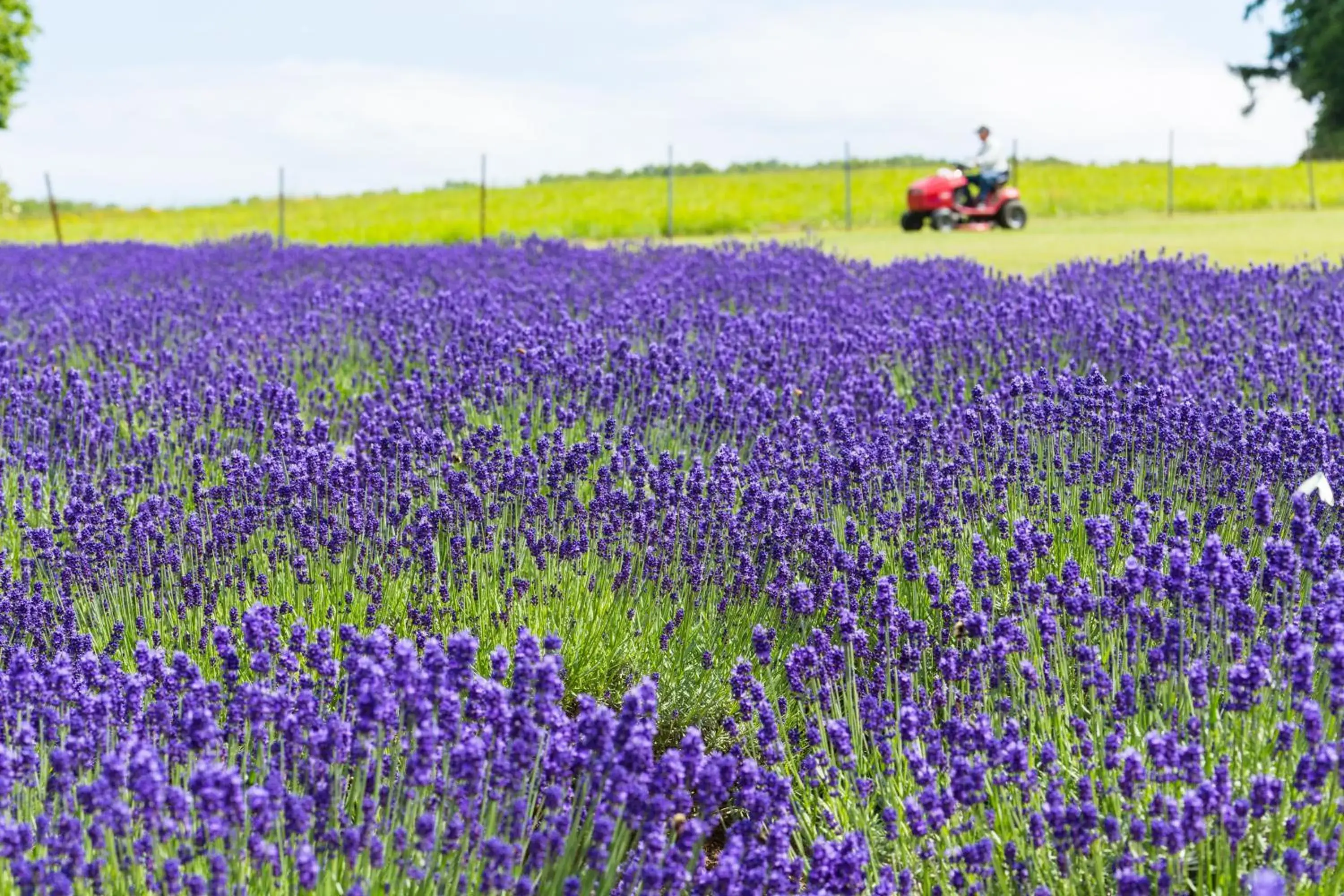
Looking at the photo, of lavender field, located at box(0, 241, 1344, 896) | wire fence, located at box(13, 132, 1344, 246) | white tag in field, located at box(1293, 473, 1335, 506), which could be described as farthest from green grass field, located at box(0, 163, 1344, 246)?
white tag in field, located at box(1293, 473, 1335, 506)

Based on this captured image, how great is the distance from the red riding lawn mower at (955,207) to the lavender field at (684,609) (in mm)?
13939

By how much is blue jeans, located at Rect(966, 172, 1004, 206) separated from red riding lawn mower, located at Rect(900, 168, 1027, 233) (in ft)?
0.14

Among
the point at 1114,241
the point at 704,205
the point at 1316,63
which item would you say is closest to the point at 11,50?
the point at 704,205

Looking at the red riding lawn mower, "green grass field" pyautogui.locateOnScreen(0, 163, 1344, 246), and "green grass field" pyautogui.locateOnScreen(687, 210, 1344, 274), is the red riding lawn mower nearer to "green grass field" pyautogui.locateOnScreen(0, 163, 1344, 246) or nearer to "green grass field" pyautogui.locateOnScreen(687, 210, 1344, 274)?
"green grass field" pyautogui.locateOnScreen(687, 210, 1344, 274)

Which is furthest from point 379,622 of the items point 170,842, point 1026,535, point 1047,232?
point 1047,232

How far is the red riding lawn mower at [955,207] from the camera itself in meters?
21.8

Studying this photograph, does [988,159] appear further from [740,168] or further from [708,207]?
[740,168]

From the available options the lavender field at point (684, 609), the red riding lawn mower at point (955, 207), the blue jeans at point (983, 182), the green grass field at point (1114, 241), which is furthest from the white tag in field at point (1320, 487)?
the blue jeans at point (983, 182)

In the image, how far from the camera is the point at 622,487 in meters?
4.77

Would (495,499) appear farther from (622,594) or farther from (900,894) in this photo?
(900,894)

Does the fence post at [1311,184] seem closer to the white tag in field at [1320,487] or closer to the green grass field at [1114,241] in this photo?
the green grass field at [1114,241]

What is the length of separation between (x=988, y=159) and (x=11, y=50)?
22.7 metres

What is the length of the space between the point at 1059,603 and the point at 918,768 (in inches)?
36.8

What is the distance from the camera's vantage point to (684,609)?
152 inches
